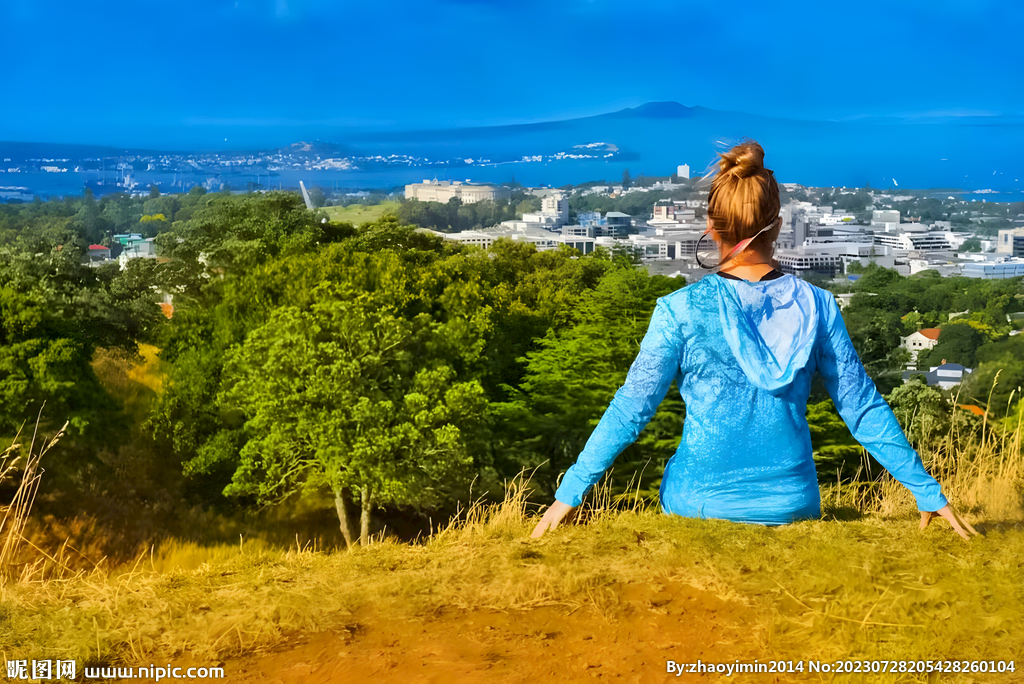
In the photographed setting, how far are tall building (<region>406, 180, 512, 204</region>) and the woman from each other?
37162mm

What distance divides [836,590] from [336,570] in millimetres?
2082

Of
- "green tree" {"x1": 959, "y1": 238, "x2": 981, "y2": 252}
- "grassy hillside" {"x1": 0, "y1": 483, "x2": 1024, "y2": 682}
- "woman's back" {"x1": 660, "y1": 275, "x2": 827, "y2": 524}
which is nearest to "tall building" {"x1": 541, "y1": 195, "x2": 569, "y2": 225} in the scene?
"green tree" {"x1": 959, "y1": 238, "x2": 981, "y2": 252}

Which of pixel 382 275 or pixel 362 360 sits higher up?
pixel 382 275

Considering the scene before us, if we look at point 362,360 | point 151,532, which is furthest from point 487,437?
point 151,532

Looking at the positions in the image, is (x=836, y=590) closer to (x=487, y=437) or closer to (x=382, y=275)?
(x=487, y=437)

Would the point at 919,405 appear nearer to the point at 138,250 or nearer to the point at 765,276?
the point at 765,276

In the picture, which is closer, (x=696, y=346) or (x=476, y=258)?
(x=696, y=346)

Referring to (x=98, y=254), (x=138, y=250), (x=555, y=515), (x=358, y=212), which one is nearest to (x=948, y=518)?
(x=555, y=515)

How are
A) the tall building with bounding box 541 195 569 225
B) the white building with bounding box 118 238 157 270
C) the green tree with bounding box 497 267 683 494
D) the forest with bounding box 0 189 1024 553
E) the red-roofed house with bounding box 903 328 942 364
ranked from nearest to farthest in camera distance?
the forest with bounding box 0 189 1024 553 < the green tree with bounding box 497 267 683 494 < the red-roofed house with bounding box 903 328 942 364 < the white building with bounding box 118 238 157 270 < the tall building with bounding box 541 195 569 225

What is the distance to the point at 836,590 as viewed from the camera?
10.6ft

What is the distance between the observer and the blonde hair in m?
2.88

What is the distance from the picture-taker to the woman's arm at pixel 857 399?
9.97 ft

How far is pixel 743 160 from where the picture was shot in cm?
289

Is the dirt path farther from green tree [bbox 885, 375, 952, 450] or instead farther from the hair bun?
green tree [bbox 885, 375, 952, 450]
